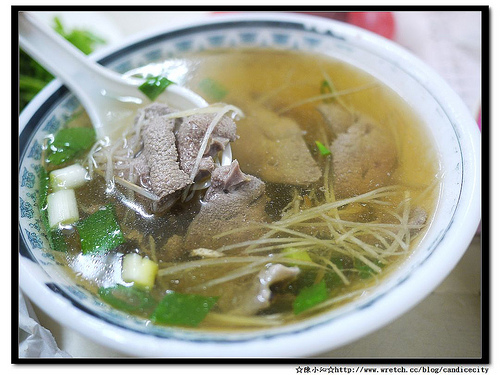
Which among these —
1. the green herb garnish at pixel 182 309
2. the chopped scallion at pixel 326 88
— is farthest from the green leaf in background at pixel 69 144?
the chopped scallion at pixel 326 88

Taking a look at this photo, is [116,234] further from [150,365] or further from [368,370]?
[368,370]

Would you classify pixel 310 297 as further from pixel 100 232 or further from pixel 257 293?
pixel 100 232

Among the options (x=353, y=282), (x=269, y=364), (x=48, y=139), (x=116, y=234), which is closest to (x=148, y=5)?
(x=48, y=139)

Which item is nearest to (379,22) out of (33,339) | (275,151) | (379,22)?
(379,22)

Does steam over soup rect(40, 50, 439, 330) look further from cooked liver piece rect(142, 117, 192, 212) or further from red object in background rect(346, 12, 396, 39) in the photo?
red object in background rect(346, 12, 396, 39)

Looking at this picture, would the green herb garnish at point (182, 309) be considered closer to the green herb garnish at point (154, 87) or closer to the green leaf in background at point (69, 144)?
the green leaf in background at point (69, 144)

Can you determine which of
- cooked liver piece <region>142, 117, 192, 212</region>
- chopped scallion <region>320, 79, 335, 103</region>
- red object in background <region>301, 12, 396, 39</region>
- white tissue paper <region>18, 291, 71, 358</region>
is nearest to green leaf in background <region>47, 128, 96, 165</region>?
cooked liver piece <region>142, 117, 192, 212</region>
